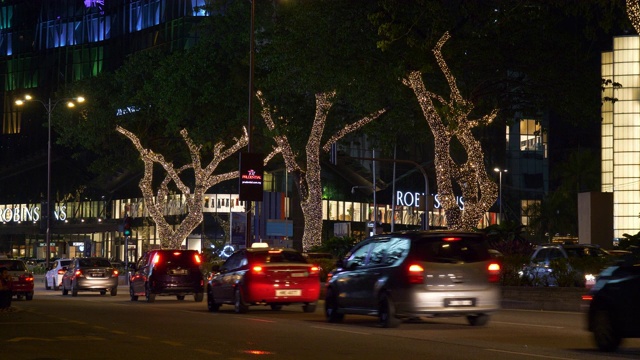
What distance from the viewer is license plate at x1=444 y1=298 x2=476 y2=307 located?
2142cm

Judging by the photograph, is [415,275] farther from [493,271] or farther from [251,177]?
[251,177]

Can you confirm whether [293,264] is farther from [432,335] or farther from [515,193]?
[515,193]

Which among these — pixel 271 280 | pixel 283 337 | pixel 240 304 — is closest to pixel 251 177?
pixel 240 304

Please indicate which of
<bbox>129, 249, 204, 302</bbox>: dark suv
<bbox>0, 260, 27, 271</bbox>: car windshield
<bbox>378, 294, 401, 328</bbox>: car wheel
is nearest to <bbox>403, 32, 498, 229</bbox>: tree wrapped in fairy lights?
<bbox>129, 249, 204, 302</bbox>: dark suv

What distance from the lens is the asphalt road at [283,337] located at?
54.2 feet

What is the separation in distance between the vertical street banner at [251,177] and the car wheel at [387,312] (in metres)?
19.9

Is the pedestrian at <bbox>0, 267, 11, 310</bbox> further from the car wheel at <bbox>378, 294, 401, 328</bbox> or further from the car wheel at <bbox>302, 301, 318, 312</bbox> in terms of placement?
the car wheel at <bbox>378, 294, 401, 328</bbox>

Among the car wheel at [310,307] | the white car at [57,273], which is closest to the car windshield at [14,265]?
the white car at [57,273]

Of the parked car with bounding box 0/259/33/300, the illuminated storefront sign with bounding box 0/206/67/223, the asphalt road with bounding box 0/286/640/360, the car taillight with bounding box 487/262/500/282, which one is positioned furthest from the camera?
the illuminated storefront sign with bounding box 0/206/67/223

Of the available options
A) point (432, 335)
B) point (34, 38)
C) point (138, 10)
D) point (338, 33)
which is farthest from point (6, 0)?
point (432, 335)

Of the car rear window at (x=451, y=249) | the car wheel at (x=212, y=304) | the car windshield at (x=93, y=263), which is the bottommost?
the car wheel at (x=212, y=304)

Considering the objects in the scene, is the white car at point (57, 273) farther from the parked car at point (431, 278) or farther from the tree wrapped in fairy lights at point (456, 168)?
the parked car at point (431, 278)

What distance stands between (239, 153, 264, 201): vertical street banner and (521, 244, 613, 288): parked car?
34.2ft

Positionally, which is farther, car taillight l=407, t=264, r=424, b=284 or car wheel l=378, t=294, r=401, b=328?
car wheel l=378, t=294, r=401, b=328
